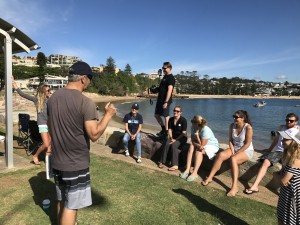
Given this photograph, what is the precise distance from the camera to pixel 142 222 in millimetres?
3529

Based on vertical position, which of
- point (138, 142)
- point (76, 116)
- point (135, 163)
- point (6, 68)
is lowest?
point (135, 163)

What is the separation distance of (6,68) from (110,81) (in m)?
92.5

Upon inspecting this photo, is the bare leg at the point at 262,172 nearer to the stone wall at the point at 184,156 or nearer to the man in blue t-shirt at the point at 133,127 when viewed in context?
the stone wall at the point at 184,156

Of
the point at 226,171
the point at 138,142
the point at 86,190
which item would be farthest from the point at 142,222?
the point at 138,142

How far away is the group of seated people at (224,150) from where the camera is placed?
5.05 meters

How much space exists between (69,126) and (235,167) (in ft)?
Answer: 11.7

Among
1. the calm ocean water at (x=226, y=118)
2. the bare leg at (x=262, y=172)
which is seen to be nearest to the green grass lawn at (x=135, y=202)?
the bare leg at (x=262, y=172)

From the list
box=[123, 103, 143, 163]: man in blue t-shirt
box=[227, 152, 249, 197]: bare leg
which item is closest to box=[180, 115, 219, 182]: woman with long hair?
box=[227, 152, 249, 197]: bare leg

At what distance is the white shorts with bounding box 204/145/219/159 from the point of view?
221 inches

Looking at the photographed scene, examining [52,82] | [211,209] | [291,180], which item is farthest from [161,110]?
[52,82]

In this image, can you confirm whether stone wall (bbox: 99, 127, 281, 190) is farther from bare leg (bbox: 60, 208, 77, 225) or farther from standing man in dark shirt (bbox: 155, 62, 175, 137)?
bare leg (bbox: 60, 208, 77, 225)

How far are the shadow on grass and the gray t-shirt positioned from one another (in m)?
2.27

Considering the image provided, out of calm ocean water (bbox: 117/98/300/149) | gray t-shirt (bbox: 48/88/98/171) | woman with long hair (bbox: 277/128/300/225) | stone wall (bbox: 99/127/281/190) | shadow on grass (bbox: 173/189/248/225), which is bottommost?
calm ocean water (bbox: 117/98/300/149)

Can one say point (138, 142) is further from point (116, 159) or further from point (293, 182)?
point (293, 182)
